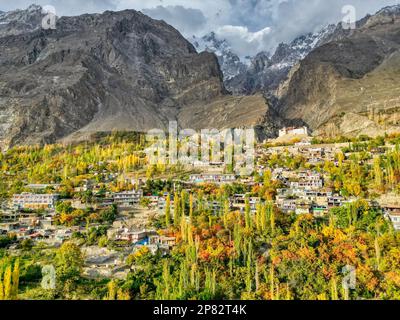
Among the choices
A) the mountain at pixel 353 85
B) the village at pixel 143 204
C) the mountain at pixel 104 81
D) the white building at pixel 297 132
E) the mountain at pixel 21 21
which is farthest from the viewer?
the mountain at pixel 21 21

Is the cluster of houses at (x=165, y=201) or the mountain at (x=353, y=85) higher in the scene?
the mountain at (x=353, y=85)

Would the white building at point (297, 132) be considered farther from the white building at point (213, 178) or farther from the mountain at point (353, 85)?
the white building at point (213, 178)

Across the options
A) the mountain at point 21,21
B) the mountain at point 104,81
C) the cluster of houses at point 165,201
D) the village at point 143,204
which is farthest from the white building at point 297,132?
the mountain at point 21,21

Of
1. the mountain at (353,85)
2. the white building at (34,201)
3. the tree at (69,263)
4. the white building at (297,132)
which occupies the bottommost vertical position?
the tree at (69,263)

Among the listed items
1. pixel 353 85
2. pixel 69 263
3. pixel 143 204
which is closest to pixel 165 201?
pixel 143 204

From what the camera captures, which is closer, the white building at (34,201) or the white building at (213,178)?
the white building at (34,201)

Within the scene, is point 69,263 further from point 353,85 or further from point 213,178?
point 353,85

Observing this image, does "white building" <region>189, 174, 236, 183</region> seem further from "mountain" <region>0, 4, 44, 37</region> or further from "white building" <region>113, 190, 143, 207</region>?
→ "mountain" <region>0, 4, 44, 37</region>

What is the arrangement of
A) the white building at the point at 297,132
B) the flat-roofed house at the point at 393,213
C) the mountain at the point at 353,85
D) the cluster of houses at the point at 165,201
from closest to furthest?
1. the flat-roofed house at the point at 393,213
2. the cluster of houses at the point at 165,201
3. the white building at the point at 297,132
4. the mountain at the point at 353,85
